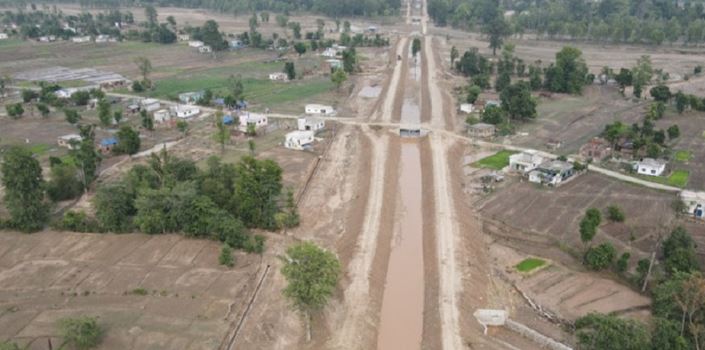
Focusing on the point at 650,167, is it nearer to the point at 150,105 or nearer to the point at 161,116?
the point at 161,116

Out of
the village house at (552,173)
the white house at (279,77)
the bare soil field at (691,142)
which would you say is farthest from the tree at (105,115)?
the bare soil field at (691,142)

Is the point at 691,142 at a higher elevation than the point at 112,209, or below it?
higher

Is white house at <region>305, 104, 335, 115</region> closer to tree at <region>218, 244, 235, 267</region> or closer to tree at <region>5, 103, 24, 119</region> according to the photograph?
tree at <region>5, 103, 24, 119</region>

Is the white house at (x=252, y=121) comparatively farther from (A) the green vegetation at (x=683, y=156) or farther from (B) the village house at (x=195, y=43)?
(B) the village house at (x=195, y=43)

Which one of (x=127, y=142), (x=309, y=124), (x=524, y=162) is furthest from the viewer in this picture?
(x=309, y=124)

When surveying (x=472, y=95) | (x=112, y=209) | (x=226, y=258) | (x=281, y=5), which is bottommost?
(x=226, y=258)

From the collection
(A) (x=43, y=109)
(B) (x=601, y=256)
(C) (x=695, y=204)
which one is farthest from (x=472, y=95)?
(A) (x=43, y=109)
